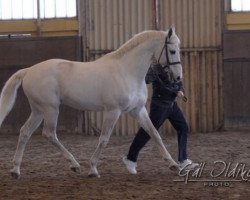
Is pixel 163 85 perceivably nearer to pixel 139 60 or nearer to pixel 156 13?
pixel 139 60

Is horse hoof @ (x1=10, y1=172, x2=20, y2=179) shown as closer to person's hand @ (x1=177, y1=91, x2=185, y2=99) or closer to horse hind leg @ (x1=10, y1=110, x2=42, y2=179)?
horse hind leg @ (x1=10, y1=110, x2=42, y2=179)

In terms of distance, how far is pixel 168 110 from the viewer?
6535 millimetres

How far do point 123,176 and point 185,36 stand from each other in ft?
16.8

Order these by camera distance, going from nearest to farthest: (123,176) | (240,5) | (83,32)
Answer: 1. (123,176)
2. (240,5)
3. (83,32)

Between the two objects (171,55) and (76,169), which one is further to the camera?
(76,169)

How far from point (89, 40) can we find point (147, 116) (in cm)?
501

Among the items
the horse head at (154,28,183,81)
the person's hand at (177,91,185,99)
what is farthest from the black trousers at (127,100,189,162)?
the horse head at (154,28,183,81)

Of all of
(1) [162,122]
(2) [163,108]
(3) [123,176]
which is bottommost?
(3) [123,176]

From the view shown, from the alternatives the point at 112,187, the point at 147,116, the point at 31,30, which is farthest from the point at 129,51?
the point at 31,30

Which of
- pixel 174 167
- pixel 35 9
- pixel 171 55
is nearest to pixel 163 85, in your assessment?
pixel 171 55

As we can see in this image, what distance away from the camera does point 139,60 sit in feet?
21.1

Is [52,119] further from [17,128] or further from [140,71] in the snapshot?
[17,128]

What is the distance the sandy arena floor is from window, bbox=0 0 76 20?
2.76 metres

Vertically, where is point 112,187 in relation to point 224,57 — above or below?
below
